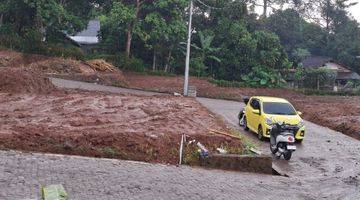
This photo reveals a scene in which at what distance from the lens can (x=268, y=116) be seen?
19.8m

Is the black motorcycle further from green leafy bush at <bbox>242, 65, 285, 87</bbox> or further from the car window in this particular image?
green leafy bush at <bbox>242, 65, 285, 87</bbox>

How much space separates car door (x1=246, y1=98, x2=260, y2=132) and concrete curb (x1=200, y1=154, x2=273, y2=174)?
19.8 ft

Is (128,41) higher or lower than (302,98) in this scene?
higher

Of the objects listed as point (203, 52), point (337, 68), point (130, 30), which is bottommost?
point (337, 68)

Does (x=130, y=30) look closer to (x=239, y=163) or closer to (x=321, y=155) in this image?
(x=321, y=155)

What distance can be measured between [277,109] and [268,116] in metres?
1.04

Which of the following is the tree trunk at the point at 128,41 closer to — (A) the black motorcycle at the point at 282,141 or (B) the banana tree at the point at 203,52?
(B) the banana tree at the point at 203,52

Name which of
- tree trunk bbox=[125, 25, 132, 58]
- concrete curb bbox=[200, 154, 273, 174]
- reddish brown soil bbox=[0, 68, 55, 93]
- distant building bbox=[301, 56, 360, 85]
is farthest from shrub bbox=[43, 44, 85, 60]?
concrete curb bbox=[200, 154, 273, 174]

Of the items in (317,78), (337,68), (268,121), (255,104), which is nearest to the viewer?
(268,121)

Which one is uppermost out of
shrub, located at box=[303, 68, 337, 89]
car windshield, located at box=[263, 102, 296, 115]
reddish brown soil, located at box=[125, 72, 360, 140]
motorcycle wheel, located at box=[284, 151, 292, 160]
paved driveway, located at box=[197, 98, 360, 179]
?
shrub, located at box=[303, 68, 337, 89]

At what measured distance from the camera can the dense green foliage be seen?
138 ft

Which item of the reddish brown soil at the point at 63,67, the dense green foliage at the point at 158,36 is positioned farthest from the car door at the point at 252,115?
the dense green foliage at the point at 158,36

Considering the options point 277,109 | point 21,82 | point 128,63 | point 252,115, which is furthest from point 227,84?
point 277,109

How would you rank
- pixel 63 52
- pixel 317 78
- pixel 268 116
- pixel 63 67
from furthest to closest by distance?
pixel 317 78 < pixel 63 52 < pixel 63 67 < pixel 268 116
